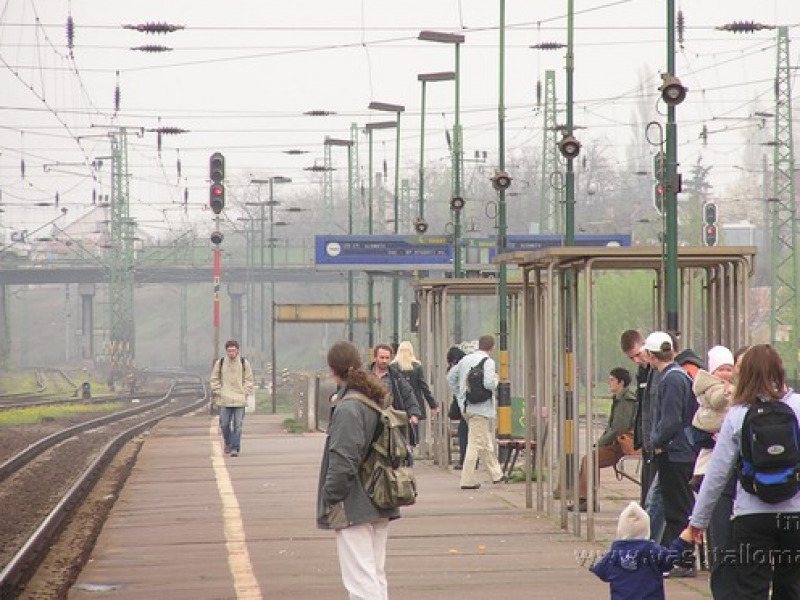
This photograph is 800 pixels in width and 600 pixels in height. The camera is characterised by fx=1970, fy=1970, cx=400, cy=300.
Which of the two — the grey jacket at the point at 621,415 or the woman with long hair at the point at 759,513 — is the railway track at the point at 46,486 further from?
the woman with long hair at the point at 759,513

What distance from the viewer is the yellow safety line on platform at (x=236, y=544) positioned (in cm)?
1316

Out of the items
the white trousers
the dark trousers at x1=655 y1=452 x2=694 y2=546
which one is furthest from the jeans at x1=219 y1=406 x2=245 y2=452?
the white trousers

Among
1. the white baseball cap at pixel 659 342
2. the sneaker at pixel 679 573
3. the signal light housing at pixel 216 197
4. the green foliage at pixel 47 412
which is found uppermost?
the signal light housing at pixel 216 197

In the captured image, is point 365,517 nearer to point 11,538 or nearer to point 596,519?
point 596,519

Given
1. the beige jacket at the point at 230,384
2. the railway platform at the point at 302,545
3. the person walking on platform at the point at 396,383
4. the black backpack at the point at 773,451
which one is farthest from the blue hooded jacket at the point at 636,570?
the beige jacket at the point at 230,384

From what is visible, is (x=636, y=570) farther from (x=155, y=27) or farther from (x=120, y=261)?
(x=120, y=261)

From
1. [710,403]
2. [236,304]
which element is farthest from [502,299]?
[236,304]

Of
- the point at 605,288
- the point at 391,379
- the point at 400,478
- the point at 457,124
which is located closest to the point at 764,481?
the point at 400,478

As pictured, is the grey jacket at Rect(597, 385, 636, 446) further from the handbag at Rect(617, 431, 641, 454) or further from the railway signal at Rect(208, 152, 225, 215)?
the railway signal at Rect(208, 152, 225, 215)

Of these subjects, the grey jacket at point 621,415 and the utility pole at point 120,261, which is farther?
the utility pole at point 120,261

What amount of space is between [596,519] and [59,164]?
67.8 m

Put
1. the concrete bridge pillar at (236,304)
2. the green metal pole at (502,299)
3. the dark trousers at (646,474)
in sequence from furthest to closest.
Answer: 1. the concrete bridge pillar at (236,304)
2. the green metal pole at (502,299)
3. the dark trousers at (646,474)

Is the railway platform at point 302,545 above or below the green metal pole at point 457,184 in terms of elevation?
below

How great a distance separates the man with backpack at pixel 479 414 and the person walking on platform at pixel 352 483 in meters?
11.0
